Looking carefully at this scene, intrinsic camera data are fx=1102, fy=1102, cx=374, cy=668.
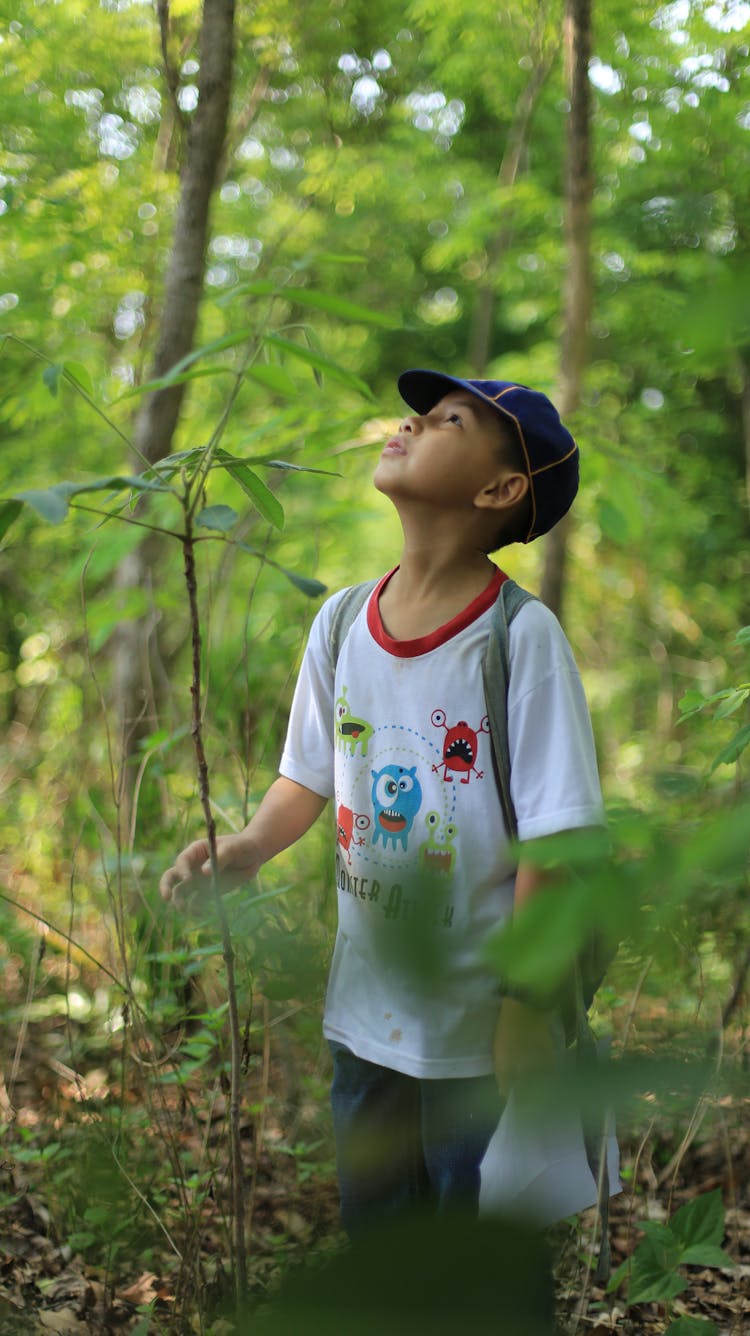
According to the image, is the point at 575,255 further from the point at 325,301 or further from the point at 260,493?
the point at 325,301

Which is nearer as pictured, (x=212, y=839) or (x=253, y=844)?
(x=212, y=839)

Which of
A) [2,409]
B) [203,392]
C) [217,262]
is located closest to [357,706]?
[2,409]

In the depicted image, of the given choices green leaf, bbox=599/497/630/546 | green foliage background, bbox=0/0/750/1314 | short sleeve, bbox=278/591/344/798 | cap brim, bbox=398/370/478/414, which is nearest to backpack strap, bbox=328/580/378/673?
short sleeve, bbox=278/591/344/798

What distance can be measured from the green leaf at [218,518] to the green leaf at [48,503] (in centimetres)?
17

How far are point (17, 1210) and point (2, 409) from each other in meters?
1.55

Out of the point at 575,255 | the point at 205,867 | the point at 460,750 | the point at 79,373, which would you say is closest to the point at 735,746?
the point at 460,750

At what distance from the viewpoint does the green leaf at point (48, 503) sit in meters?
0.66

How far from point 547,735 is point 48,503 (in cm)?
74

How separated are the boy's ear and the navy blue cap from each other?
18 mm

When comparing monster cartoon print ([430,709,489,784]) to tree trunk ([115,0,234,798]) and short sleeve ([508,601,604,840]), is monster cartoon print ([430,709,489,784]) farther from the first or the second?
tree trunk ([115,0,234,798])

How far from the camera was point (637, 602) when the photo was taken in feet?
21.9

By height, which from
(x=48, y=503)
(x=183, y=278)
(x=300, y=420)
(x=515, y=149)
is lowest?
(x=48, y=503)

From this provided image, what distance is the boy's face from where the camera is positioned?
4.45 ft

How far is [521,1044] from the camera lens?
669 millimetres
